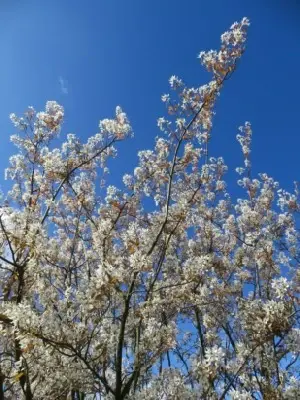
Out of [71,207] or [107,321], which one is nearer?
[107,321]

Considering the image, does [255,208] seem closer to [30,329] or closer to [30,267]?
[30,267]

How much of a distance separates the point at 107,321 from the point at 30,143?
4.67 metres

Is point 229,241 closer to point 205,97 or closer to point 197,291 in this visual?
point 197,291

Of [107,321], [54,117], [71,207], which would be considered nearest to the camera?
[107,321]

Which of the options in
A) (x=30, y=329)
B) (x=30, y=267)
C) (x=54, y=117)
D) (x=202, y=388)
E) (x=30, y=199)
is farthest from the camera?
(x=54, y=117)

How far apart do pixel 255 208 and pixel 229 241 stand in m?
1.40

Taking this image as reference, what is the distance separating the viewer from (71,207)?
31.6ft

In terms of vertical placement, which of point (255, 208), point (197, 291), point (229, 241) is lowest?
point (197, 291)

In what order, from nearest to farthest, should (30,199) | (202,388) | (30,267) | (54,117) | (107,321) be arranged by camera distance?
(30,267), (202,388), (107,321), (30,199), (54,117)

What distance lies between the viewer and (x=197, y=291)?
8.96m

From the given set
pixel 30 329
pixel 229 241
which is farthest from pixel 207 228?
pixel 30 329

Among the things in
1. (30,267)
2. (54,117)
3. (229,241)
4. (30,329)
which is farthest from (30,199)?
(229,241)

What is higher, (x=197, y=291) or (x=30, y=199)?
(x=30, y=199)

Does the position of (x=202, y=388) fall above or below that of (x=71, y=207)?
below
